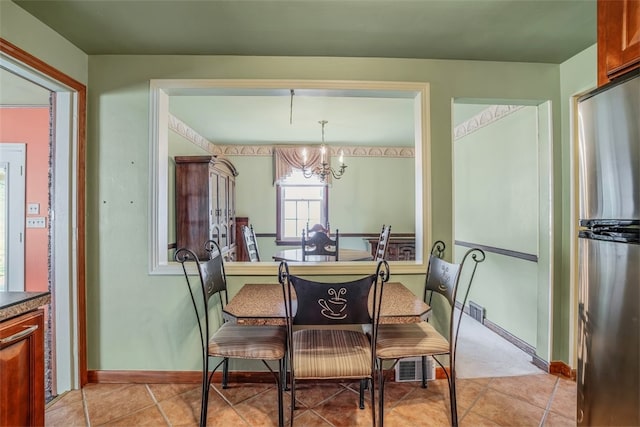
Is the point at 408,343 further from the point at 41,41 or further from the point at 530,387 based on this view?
the point at 41,41

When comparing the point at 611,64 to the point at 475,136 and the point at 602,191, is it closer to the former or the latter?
the point at 602,191

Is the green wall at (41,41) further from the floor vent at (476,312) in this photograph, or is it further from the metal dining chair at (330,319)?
the floor vent at (476,312)

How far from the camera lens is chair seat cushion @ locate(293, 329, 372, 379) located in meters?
1.49

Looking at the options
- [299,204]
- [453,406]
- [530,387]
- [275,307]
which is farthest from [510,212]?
[299,204]

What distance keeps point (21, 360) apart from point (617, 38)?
2.72 m

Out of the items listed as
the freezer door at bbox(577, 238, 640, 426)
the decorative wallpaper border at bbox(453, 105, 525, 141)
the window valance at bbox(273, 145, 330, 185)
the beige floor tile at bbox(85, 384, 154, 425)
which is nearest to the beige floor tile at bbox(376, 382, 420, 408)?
the freezer door at bbox(577, 238, 640, 426)

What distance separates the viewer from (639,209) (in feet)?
3.39

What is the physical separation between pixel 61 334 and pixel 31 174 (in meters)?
1.80

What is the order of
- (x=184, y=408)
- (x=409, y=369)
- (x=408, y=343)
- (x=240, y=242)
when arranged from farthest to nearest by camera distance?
(x=240, y=242) < (x=409, y=369) < (x=184, y=408) < (x=408, y=343)

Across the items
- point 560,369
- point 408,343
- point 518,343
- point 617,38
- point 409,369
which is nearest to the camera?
point 617,38

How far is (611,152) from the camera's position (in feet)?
3.68

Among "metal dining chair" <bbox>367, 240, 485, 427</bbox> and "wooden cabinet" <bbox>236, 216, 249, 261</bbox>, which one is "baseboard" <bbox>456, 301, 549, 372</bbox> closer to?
"metal dining chair" <bbox>367, 240, 485, 427</bbox>

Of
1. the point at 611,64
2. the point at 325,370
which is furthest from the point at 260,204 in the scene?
the point at 611,64

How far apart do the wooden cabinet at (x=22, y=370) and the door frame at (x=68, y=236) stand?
0.90 m
